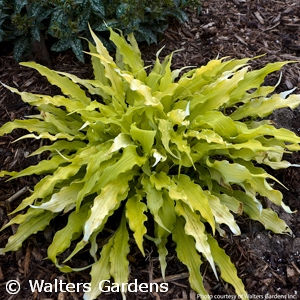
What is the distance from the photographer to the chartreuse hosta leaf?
2.48 meters

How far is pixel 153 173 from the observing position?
2.68 metres

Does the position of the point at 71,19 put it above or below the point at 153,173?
above

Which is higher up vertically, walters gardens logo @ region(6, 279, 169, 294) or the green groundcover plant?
the green groundcover plant

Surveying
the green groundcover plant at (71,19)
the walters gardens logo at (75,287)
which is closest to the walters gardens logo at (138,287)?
the walters gardens logo at (75,287)

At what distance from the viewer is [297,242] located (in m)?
2.81

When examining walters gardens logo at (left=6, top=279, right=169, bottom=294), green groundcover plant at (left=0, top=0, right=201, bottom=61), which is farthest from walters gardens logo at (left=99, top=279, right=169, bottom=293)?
green groundcover plant at (left=0, top=0, right=201, bottom=61)

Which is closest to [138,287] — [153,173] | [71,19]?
[153,173]

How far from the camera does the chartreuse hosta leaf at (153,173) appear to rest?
8.14ft

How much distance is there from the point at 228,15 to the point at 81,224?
8.67 ft

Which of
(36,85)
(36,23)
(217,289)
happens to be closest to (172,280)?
(217,289)

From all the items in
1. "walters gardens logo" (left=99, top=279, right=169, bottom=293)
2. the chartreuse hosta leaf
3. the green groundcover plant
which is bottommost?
"walters gardens logo" (left=99, top=279, right=169, bottom=293)

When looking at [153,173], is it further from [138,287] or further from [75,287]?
[75,287]

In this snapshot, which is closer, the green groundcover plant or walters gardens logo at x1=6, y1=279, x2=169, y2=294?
walters gardens logo at x1=6, y1=279, x2=169, y2=294

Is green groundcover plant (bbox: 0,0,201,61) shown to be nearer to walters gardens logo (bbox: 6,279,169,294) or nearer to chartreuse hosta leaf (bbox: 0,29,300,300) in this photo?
chartreuse hosta leaf (bbox: 0,29,300,300)
